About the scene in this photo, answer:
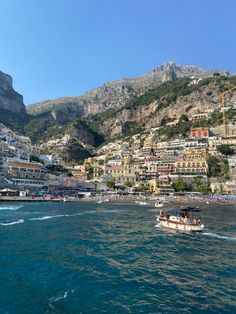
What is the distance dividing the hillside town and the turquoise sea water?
74417 millimetres

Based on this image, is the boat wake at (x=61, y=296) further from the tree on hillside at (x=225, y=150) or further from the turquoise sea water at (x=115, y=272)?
the tree on hillside at (x=225, y=150)

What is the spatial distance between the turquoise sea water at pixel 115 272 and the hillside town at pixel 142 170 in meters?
74.4

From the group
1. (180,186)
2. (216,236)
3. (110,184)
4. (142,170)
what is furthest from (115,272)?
(142,170)

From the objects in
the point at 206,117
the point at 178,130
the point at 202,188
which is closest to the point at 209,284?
the point at 202,188

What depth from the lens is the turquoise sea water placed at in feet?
52.3

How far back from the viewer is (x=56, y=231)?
37.0m

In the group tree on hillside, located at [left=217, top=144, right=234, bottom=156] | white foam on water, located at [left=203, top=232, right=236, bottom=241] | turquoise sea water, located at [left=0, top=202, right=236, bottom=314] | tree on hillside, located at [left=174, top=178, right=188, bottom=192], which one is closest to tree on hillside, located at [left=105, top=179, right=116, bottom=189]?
tree on hillside, located at [left=174, top=178, right=188, bottom=192]

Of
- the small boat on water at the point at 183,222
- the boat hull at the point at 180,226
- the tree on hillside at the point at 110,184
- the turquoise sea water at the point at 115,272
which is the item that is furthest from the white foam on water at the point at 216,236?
the tree on hillside at the point at 110,184

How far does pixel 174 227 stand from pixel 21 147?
144358 mm

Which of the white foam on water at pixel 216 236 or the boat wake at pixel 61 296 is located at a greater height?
the white foam on water at pixel 216 236

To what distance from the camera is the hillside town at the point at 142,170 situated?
11969cm

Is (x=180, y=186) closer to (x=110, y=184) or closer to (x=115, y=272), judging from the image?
(x=110, y=184)

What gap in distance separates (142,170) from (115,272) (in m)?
126

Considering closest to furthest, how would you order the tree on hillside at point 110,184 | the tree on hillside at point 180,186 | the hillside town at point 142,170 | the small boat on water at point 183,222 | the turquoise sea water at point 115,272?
the turquoise sea water at point 115,272, the small boat on water at point 183,222, the hillside town at point 142,170, the tree on hillside at point 180,186, the tree on hillside at point 110,184
